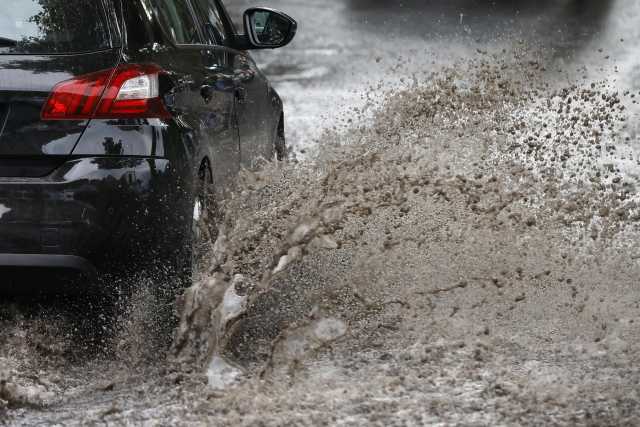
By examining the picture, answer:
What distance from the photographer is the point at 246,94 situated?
608 cm

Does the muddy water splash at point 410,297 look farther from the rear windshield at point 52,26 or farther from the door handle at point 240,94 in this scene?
the rear windshield at point 52,26

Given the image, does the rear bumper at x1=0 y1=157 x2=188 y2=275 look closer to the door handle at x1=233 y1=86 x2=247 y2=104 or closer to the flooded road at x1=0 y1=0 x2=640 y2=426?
the flooded road at x1=0 y1=0 x2=640 y2=426

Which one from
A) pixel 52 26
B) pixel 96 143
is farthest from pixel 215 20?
pixel 96 143

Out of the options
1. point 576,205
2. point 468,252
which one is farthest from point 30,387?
point 576,205

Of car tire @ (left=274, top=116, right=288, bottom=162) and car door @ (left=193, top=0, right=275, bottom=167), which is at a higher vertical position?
car door @ (left=193, top=0, right=275, bottom=167)

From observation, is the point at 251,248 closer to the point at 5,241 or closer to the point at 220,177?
the point at 220,177

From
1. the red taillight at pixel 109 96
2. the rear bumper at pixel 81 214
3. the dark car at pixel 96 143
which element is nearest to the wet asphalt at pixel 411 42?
the dark car at pixel 96 143

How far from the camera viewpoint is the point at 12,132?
432 cm

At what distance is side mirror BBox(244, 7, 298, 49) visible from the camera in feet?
20.6

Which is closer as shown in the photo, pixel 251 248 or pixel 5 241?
pixel 5 241

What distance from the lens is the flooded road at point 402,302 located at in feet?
13.7

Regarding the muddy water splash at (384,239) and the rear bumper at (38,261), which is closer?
the rear bumper at (38,261)

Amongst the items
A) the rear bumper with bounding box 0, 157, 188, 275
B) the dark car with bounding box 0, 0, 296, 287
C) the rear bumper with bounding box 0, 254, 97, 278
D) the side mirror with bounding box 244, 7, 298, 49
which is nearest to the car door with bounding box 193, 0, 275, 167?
the side mirror with bounding box 244, 7, 298, 49

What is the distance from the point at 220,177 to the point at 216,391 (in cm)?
126
